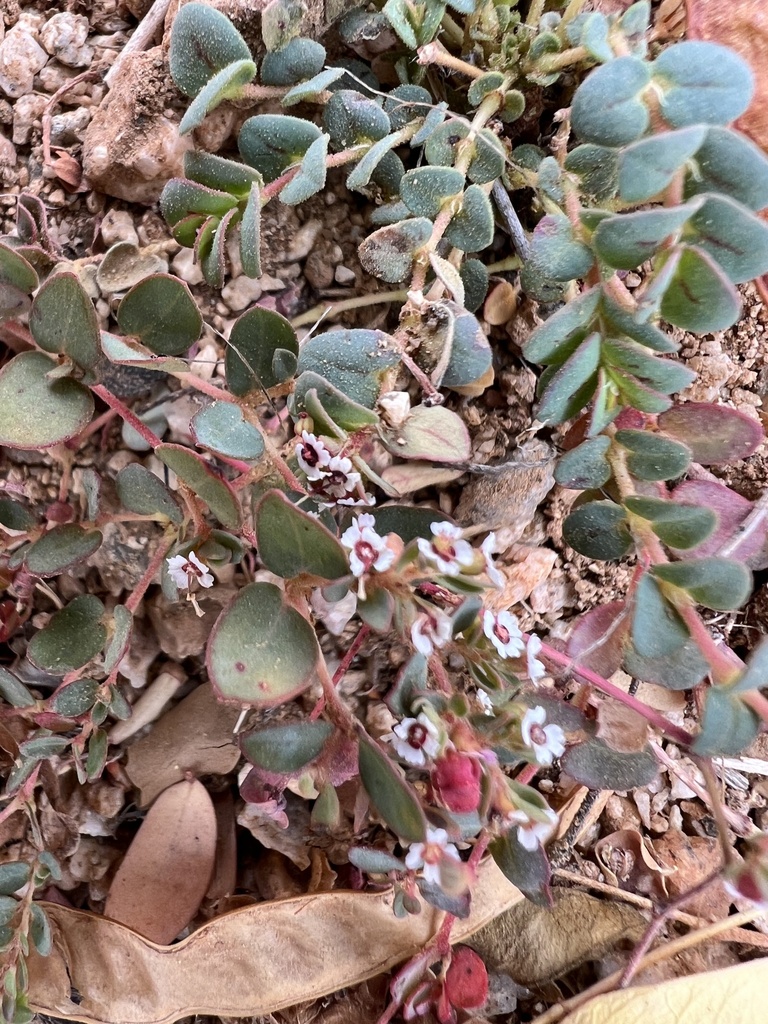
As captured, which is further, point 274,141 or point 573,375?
point 274,141

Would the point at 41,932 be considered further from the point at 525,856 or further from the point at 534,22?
the point at 534,22

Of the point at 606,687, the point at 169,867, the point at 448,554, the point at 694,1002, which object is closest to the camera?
the point at 448,554

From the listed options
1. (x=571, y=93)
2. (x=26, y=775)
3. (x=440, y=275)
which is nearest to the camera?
(x=440, y=275)

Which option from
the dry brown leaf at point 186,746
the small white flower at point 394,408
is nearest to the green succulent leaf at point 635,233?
the small white flower at point 394,408

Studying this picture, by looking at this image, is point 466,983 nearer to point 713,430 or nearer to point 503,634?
point 503,634

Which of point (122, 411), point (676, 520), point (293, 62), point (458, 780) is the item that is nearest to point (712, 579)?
point (676, 520)

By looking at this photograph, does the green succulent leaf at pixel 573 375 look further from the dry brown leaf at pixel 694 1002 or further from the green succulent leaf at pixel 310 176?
the dry brown leaf at pixel 694 1002

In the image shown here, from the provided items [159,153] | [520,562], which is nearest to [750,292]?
[520,562]
